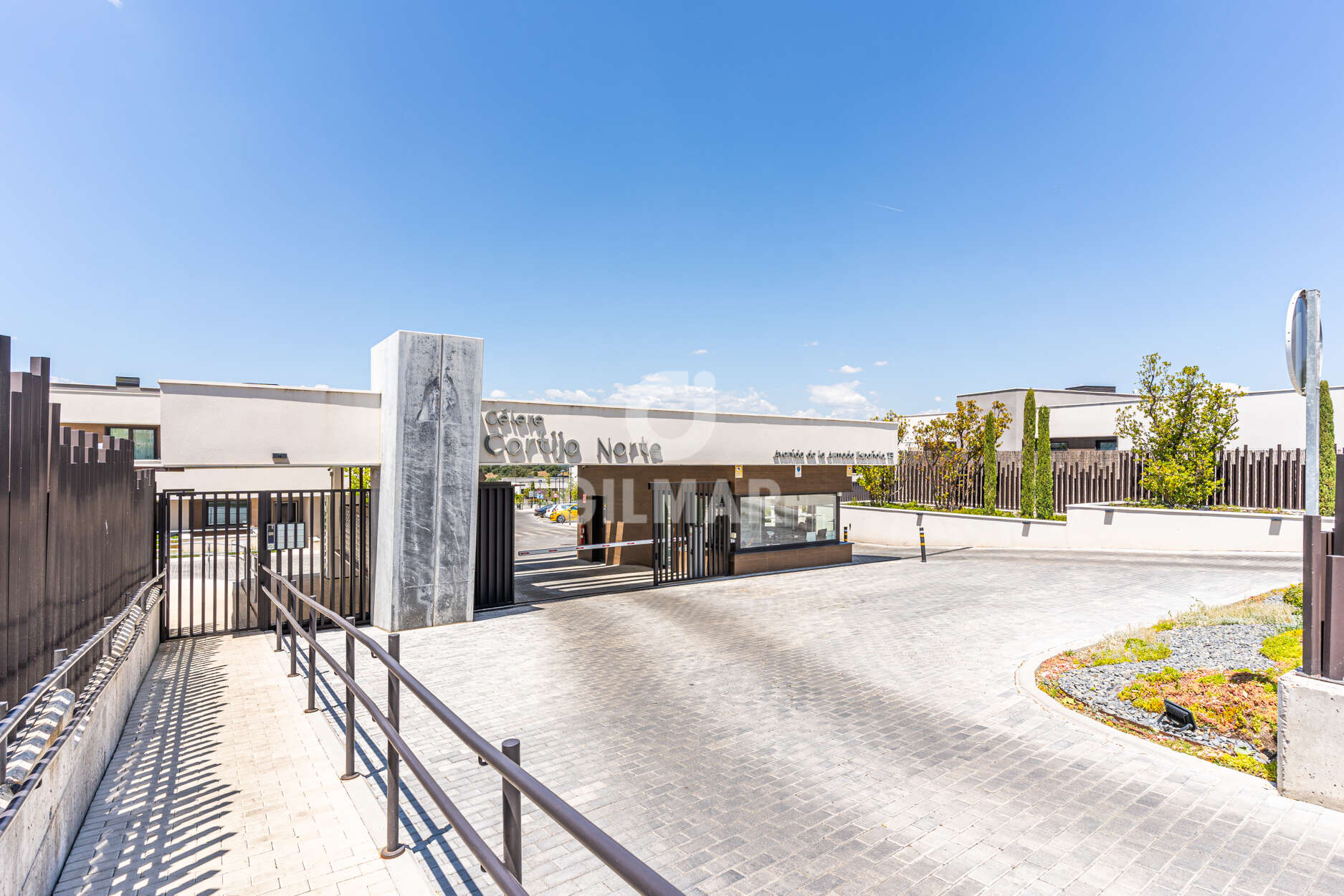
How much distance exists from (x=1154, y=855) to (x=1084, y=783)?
0.98 m

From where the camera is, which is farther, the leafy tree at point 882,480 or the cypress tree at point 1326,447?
the leafy tree at point 882,480

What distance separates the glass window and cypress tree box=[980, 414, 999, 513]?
28.4ft

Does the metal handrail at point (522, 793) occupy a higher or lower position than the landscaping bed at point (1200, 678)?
higher

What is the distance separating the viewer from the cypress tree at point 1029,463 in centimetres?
2183

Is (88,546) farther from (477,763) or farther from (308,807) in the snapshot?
(477,763)

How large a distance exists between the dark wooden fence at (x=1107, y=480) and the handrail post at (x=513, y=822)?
22246 millimetres

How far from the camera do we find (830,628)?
33.6 ft

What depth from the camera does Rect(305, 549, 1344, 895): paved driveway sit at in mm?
3885

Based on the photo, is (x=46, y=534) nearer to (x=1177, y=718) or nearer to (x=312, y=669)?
(x=312, y=669)

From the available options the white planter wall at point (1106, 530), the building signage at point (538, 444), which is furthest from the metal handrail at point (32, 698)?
the white planter wall at point (1106, 530)

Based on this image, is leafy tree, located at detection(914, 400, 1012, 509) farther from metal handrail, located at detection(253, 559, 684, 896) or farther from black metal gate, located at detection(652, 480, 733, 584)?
metal handrail, located at detection(253, 559, 684, 896)

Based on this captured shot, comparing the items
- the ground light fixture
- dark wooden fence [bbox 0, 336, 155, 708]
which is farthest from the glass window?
dark wooden fence [bbox 0, 336, 155, 708]

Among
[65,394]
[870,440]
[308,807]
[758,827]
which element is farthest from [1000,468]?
[65,394]

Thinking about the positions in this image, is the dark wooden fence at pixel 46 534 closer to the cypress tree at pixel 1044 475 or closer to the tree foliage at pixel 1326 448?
the tree foliage at pixel 1326 448
